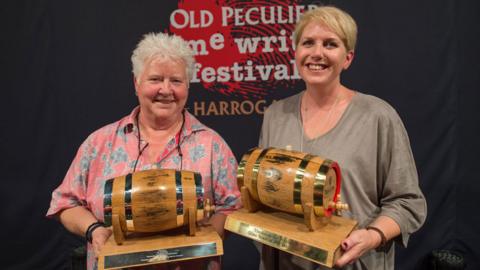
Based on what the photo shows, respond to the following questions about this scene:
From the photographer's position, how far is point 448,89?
360 centimetres

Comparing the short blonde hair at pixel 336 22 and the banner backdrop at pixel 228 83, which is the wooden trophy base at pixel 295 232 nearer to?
the short blonde hair at pixel 336 22

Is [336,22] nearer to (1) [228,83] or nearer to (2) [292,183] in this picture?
(2) [292,183]

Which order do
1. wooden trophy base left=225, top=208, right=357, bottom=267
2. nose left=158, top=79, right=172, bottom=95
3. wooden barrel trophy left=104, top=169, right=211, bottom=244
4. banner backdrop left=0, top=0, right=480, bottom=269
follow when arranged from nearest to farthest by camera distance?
wooden trophy base left=225, top=208, right=357, bottom=267 → wooden barrel trophy left=104, top=169, right=211, bottom=244 → nose left=158, top=79, right=172, bottom=95 → banner backdrop left=0, top=0, right=480, bottom=269

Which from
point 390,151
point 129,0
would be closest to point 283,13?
point 129,0

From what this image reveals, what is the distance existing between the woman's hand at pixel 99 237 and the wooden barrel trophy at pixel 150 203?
0.38 ft

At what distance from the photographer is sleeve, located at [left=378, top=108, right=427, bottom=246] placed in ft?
6.08

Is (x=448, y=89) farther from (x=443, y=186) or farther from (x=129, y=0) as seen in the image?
A: (x=129, y=0)

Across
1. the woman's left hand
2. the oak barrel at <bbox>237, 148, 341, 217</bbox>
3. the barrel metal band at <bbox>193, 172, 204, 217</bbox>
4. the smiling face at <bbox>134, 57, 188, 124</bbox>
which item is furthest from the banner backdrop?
the woman's left hand

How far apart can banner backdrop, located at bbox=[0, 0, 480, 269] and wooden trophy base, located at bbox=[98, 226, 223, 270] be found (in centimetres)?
207

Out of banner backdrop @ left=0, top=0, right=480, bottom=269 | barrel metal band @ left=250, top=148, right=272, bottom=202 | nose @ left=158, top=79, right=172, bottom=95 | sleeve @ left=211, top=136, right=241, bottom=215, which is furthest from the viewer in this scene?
banner backdrop @ left=0, top=0, right=480, bottom=269

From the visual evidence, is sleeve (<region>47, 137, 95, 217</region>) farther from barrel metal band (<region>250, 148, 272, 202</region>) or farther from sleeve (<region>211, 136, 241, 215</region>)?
barrel metal band (<region>250, 148, 272, 202</region>)

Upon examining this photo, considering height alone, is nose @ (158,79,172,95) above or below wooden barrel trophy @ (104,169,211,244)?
above

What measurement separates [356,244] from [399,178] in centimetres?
42

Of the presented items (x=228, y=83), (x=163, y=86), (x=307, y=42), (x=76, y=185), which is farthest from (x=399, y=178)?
(x=228, y=83)
